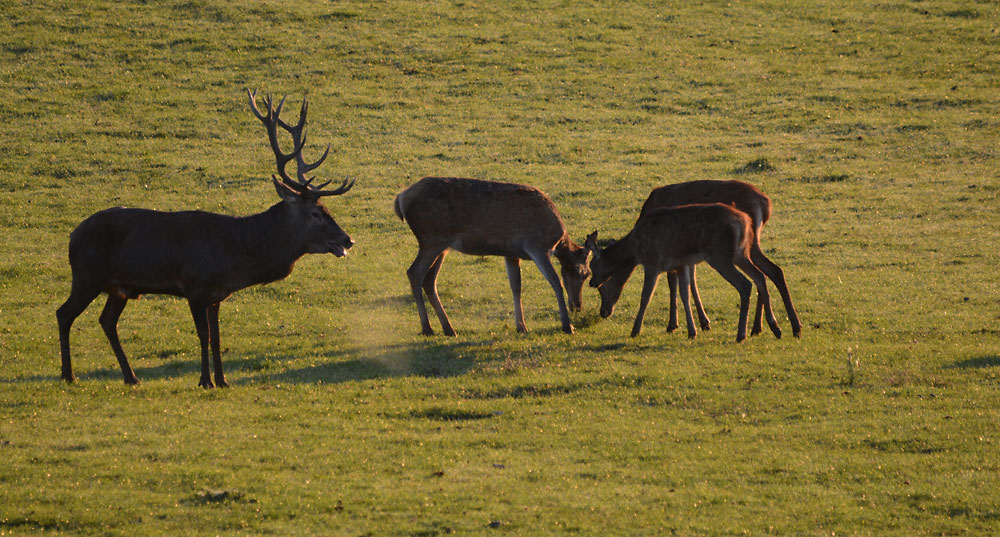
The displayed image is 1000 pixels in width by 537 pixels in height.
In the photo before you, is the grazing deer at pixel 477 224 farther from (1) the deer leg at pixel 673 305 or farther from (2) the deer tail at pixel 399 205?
(1) the deer leg at pixel 673 305

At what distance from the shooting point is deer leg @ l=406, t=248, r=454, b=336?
53.5 ft

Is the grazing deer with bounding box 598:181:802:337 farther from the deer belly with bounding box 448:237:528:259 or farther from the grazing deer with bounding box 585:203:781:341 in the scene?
the deer belly with bounding box 448:237:528:259

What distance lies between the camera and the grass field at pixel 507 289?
979 centimetres

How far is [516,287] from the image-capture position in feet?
54.6

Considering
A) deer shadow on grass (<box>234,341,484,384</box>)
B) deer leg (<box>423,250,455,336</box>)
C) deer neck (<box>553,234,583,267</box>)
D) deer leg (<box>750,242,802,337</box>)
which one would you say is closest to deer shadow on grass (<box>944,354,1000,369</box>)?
deer leg (<box>750,242,802,337</box>)

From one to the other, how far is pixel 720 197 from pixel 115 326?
876cm

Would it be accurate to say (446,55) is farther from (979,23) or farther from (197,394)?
(197,394)

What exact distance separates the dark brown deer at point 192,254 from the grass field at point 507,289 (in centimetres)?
89

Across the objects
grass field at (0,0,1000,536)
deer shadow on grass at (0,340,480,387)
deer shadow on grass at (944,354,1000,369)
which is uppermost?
grass field at (0,0,1000,536)

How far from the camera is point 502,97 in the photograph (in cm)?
3183

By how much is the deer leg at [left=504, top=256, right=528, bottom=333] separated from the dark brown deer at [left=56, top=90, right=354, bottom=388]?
3.48 metres

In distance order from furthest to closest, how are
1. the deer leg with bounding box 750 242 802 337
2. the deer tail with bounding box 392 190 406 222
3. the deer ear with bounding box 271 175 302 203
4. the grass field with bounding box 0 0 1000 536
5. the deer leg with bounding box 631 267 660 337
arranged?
the deer tail with bounding box 392 190 406 222 < the deer leg with bounding box 631 267 660 337 < the deer leg with bounding box 750 242 802 337 < the deer ear with bounding box 271 175 302 203 < the grass field with bounding box 0 0 1000 536

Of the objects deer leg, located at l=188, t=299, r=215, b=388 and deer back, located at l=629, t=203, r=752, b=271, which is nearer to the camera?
deer leg, located at l=188, t=299, r=215, b=388

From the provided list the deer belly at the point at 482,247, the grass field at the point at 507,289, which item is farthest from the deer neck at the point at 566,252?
the grass field at the point at 507,289
